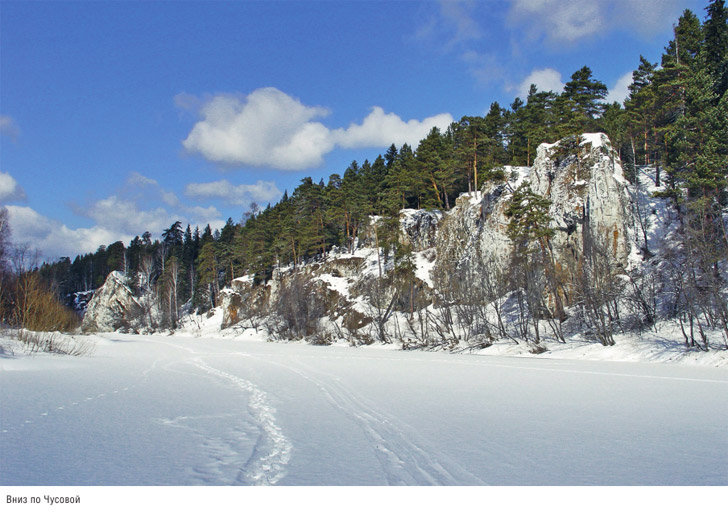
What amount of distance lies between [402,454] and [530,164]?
2157 inches

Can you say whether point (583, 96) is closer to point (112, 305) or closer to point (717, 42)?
point (717, 42)

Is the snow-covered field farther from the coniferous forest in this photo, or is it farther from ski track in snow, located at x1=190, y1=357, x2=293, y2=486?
the coniferous forest

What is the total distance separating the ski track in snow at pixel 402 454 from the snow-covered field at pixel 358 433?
25 mm

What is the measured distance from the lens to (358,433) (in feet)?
22.1

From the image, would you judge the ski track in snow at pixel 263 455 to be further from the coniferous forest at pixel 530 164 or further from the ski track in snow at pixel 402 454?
the coniferous forest at pixel 530 164

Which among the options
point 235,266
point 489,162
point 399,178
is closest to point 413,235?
point 399,178

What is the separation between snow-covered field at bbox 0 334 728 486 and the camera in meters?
4.73

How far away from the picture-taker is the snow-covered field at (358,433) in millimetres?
4730

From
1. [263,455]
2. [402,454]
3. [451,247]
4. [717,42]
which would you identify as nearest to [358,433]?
[402,454]

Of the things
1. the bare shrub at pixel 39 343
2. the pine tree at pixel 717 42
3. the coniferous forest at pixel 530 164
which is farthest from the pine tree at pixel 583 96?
the bare shrub at pixel 39 343

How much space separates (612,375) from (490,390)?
703 cm

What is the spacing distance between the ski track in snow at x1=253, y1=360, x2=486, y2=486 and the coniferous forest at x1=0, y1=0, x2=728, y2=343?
20.9 m

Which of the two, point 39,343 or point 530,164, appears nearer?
point 39,343
